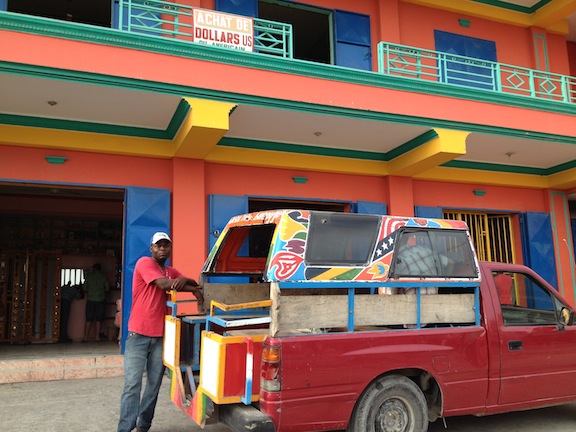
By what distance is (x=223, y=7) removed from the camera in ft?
30.6

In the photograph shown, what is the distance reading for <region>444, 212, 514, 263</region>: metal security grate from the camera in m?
11.4

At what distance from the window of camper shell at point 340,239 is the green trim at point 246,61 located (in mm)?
4018

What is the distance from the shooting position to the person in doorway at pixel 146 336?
4.39 meters

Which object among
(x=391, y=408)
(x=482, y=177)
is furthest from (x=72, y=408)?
(x=482, y=177)

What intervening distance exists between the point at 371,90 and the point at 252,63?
2.09 m

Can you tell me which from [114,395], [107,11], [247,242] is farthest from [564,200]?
[107,11]

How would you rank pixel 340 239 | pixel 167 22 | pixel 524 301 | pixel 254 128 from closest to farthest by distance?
pixel 340 239 < pixel 524 301 < pixel 167 22 < pixel 254 128

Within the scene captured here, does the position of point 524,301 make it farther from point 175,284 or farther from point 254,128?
point 254,128

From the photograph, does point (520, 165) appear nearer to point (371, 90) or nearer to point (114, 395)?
point (371, 90)

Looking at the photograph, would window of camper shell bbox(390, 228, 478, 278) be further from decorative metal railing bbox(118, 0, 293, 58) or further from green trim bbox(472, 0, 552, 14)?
green trim bbox(472, 0, 552, 14)

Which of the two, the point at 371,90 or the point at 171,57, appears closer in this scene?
the point at 171,57

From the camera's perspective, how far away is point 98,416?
5.41 metres

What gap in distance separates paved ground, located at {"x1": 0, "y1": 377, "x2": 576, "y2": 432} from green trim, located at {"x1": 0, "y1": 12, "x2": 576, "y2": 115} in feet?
13.7

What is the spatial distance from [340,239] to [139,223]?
491 centimetres
